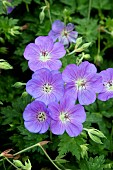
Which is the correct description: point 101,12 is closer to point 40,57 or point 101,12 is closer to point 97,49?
point 97,49

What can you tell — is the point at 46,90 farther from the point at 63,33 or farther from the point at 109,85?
the point at 63,33

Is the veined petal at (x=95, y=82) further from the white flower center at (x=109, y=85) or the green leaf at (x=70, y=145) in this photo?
the green leaf at (x=70, y=145)

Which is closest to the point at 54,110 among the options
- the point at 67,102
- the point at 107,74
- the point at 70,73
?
the point at 67,102

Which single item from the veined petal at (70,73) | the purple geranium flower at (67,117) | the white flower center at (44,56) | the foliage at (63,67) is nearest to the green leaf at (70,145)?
the foliage at (63,67)

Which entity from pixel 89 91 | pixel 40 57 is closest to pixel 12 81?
pixel 40 57

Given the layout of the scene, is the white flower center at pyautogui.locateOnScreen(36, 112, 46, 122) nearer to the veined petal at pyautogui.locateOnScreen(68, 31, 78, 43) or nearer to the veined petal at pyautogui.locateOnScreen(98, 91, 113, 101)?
the veined petal at pyautogui.locateOnScreen(98, 91, 113, 101)

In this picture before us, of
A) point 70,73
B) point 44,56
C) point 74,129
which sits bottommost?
point 74,129
